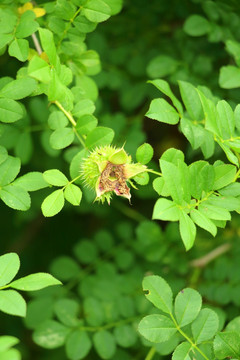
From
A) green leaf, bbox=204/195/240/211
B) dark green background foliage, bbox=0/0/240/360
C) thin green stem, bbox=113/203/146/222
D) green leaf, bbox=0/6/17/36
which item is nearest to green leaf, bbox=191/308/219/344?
dark green background foliage, bbox=0/0/240/360

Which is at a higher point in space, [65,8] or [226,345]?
[65,8]

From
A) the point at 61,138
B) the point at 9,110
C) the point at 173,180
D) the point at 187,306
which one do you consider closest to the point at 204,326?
the point at 187,306

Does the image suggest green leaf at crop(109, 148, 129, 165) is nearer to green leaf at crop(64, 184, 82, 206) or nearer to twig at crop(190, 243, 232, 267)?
green leaf at crop(64, 184, 82, 206)

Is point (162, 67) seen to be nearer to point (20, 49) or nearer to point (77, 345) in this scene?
point (20, 49)

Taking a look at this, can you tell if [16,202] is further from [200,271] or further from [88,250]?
[200,271]

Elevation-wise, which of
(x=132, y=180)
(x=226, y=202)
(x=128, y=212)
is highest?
(x=226, y=202)

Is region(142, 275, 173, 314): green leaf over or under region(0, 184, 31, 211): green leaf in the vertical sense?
under

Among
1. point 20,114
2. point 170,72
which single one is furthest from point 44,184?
point 170,72

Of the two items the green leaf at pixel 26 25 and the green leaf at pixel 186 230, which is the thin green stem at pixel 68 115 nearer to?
the green leaf at pixel 26 25
